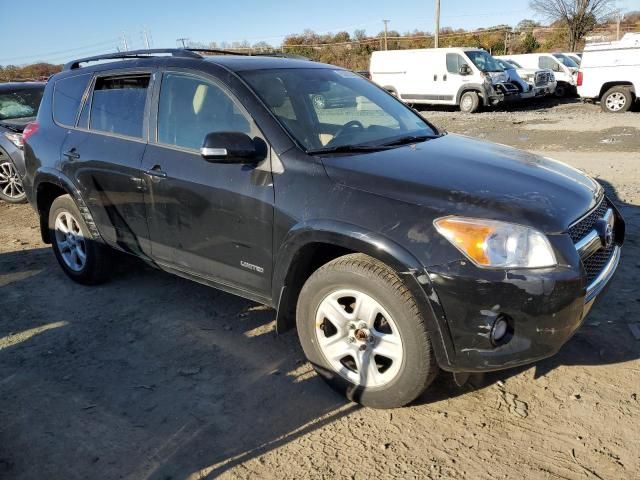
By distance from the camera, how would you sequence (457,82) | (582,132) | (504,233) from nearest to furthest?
(504,233), (582,132), (457,82)

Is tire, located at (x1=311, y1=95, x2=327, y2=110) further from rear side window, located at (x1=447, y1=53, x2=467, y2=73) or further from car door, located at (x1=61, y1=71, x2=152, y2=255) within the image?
rear side window, located at (x1=447, y1=53, x2=467, y2=73)

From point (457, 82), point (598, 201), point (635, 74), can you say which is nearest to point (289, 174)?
point (598, 201)

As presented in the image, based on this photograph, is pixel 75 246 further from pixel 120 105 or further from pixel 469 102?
pixel 469 102

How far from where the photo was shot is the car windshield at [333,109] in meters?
3.20

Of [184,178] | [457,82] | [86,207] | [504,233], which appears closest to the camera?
[504,233]

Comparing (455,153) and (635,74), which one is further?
(635,74)

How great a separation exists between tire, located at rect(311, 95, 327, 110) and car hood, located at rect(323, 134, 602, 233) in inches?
26.8

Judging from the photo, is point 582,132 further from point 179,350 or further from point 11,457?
point 11,457

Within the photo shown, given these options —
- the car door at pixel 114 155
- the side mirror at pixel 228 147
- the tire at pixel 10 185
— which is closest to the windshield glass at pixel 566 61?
the tire at pixel 10 185

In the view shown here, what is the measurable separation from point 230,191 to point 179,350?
3.86 ft

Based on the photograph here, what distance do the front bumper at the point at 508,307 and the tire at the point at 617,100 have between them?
46.9 feet

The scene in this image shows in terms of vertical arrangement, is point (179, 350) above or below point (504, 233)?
below

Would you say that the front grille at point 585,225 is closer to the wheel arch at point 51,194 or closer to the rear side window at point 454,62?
the wheel arch at point 51,194

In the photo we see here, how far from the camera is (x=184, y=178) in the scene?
11.1ft
